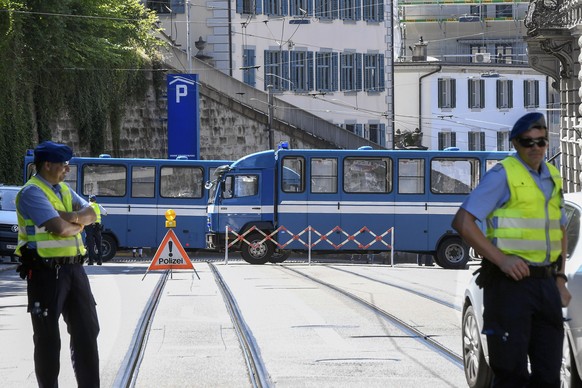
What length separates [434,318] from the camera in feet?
55.6

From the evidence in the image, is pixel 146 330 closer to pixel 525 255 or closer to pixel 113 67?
pixel 525 255

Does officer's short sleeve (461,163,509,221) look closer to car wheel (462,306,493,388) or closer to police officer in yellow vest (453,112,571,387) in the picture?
police officer in yellow vest (453,112,571,387)

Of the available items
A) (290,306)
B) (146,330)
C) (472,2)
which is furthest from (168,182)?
(472,2)

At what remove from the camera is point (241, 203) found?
3844 cm

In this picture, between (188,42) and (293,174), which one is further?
(188,42)

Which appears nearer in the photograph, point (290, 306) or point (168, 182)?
point (290, 306)

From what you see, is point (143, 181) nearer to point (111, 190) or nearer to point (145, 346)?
point (111, 190)

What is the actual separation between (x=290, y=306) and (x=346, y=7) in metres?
46.0

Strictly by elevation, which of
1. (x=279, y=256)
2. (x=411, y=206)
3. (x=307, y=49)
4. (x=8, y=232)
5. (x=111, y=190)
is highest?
(x=307, y=49)

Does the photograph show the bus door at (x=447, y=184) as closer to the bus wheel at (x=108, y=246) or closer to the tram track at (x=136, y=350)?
the bus wheel at (x=108, y=246)

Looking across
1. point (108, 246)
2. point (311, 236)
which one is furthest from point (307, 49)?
point (311, 236)

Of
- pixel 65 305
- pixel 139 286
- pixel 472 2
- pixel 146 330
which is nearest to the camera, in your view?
pixel 65 305

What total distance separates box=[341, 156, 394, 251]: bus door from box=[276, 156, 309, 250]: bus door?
104 cm

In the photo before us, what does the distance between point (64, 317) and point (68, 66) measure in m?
37.9
